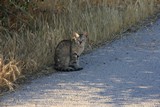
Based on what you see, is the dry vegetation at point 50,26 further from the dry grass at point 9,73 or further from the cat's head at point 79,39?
the cat's head at point 79,39

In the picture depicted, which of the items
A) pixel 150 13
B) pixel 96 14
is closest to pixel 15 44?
pixel 96 14

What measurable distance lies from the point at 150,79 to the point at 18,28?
10.8 feet

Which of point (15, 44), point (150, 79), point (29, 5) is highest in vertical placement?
point (29, 5)

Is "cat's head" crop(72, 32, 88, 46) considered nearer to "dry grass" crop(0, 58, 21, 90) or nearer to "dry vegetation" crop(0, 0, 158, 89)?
"dry vegetation" crop(0, 0, 158, 89)

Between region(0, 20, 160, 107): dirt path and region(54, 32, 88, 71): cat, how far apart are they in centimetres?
18

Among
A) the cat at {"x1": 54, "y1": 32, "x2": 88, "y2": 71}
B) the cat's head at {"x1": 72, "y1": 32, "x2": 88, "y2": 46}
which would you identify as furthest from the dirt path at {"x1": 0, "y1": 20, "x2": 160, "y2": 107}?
the cat's head at {"x1": 72, "y1": 32, "x2": 88, "y2": 46}

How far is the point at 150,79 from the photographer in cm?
732

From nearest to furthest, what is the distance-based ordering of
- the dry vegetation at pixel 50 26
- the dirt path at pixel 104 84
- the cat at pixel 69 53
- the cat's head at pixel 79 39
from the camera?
the dirt path at pixel 104 84 → the dry vegetation at pixel 50 26 → the cat at pixel 69 53 → the cat's head at pixel 79 39

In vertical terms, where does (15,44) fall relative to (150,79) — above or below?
above

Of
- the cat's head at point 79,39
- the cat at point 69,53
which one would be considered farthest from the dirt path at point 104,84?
the cat's head at point 79,39

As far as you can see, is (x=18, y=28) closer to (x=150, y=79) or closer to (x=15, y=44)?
(x=15, y=44)

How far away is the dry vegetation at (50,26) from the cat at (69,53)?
0.31m

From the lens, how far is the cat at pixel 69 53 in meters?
7.95

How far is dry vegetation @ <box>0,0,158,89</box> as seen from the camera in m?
7.80
